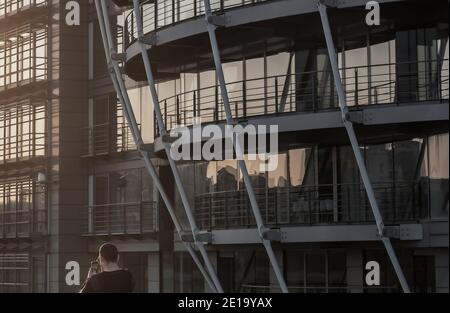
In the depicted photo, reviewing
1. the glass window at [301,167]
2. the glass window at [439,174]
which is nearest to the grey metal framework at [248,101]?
the glass window at [301,167]

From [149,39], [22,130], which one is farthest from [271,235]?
[22,130]

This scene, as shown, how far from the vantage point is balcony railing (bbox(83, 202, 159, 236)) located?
2117 cm

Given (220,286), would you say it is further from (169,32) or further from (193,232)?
(169,32)

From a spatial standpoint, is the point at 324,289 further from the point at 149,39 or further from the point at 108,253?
the point at 108,253

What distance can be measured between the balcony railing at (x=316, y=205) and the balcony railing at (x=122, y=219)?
2698 mm

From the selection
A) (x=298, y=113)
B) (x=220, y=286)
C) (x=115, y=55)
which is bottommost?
(x=220, y=286)

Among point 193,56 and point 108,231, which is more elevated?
point 193,56

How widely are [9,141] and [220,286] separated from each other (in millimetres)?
9838

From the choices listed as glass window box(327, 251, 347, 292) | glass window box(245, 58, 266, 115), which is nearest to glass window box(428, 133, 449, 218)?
glass window box(327, 251, 347, 292)

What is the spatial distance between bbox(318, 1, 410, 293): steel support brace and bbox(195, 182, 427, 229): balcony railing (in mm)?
776

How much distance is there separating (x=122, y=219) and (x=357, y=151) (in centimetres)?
814

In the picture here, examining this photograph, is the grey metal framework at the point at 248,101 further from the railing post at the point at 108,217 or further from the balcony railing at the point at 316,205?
the railing post at the point at 108,217
